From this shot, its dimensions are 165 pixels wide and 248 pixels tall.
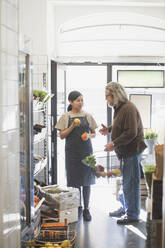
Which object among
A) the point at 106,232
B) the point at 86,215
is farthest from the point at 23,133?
the point at 86,215

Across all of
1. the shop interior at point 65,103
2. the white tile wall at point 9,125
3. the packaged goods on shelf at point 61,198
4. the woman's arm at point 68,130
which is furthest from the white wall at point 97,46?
the white tile wall at point 9,125

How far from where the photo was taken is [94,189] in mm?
5484

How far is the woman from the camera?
412cm

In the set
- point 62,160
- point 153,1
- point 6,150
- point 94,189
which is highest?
point 153,1

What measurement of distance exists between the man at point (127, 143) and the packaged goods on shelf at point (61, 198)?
553mm

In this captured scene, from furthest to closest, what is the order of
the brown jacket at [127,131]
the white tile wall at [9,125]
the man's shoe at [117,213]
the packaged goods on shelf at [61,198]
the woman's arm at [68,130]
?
1. the man's shoe at [117,213]
2. the woman's arm at [68,130]
3. the packaged goods on shelf at [61,198]
4. the brown jacket at [127,131]
5. the white tile wall at [9,125]

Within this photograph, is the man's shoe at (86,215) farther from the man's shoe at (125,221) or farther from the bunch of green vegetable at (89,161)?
the bunch of green vegetable at (89,161)

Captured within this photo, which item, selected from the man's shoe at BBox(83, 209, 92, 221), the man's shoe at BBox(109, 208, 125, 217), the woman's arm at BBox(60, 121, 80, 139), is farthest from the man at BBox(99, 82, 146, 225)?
the woman's arm at BBox(60, 121, 80, 139)

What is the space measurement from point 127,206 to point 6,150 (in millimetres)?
2283

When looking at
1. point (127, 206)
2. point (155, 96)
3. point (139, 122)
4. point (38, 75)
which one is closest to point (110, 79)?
point (155, 96)

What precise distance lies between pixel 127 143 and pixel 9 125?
75.3 inches

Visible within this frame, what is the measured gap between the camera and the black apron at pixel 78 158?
413 centimetres

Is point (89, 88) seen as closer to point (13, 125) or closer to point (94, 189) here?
point (94, 189)

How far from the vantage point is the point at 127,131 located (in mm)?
3729
